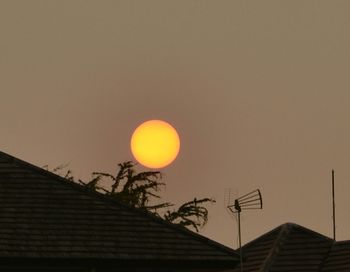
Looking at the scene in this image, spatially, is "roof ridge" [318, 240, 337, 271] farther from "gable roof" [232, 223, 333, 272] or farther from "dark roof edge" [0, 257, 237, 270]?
"dark roof edge" [0, 257, 237, 270]

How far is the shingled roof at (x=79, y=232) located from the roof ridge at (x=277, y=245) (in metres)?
9.78

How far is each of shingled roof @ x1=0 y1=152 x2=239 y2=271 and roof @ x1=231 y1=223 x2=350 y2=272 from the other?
9.83 metres

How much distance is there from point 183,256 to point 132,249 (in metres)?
1.12

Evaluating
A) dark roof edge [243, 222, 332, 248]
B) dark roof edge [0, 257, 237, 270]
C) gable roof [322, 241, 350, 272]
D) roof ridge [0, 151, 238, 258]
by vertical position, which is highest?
dark roof edge [243, 222, 332, 248]

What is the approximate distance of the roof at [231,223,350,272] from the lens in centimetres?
3681

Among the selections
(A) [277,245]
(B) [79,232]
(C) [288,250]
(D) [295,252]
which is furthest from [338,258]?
(B) [79,232]

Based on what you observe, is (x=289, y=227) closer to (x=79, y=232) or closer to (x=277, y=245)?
(x=277, y=245)

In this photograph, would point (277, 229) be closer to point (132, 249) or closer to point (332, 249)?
point (332, 249)

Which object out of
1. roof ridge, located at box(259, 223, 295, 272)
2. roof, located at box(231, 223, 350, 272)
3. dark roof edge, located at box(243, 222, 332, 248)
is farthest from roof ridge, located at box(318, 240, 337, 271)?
roof ridge, located at box(259, 223, 295, 272)

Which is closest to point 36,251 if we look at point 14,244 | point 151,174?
point 14,244

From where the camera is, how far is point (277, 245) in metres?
38.1

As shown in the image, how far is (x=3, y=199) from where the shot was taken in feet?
87.9

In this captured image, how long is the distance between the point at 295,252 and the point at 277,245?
23.3 inches

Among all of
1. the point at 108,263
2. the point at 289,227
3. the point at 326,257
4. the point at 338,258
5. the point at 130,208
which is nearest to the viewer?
the point at 108,263
